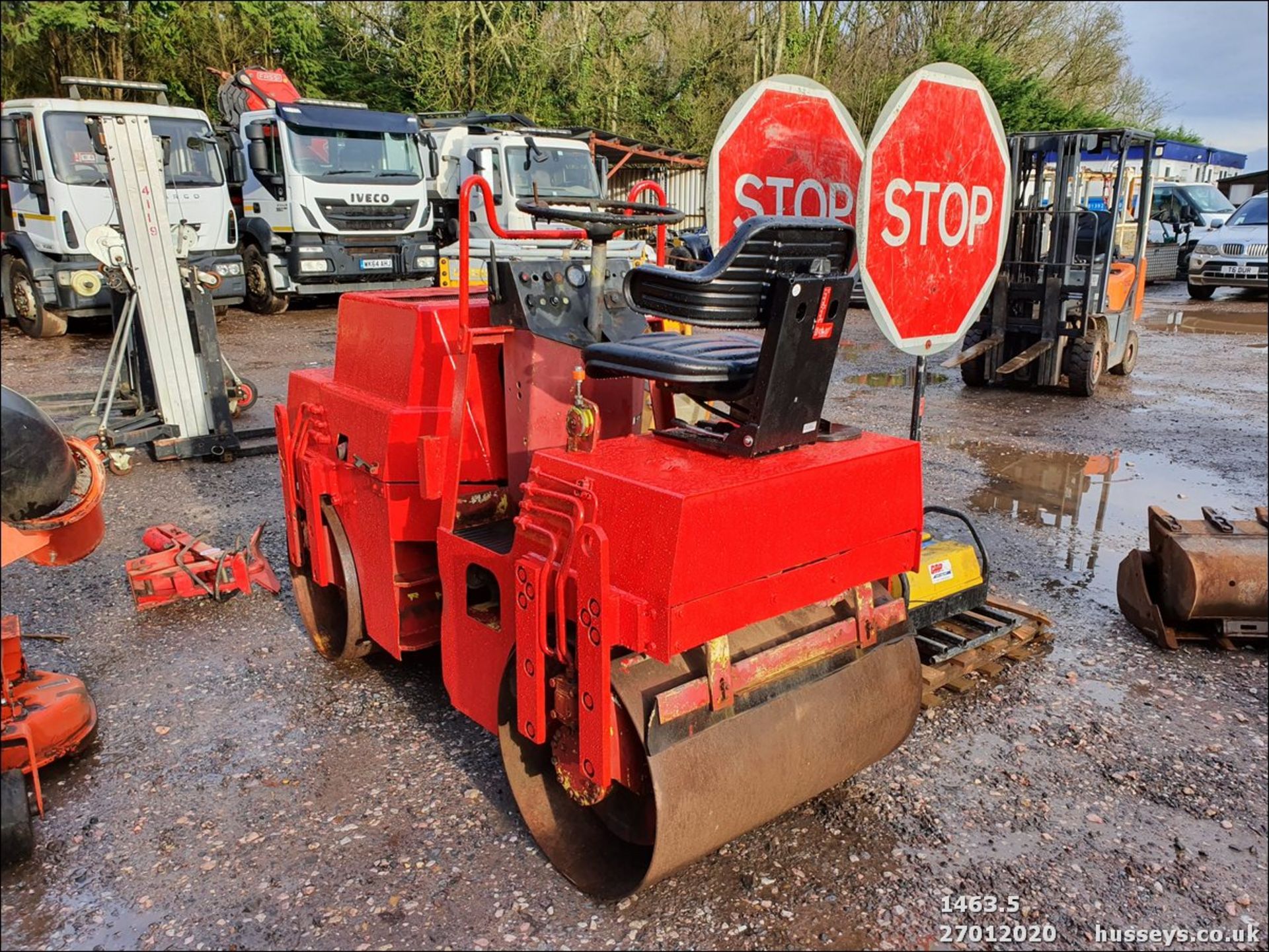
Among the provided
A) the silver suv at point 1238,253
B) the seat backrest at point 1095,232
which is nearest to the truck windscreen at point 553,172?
the seat backrest at point 1095,232

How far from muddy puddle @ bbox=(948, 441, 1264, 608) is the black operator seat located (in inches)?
122

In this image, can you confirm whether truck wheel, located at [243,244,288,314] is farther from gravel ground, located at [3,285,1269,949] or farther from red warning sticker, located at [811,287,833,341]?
red warning sticker, located at [811,287,833,341]

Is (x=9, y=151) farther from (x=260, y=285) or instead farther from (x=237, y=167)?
(x=260, y=285)

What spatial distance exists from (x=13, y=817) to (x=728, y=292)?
253 centimetres

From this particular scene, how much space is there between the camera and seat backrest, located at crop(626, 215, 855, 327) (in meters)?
2.27

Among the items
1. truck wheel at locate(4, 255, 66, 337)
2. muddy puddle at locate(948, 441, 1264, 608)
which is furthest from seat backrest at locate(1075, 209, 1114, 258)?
truck wheel at locate(4, 255, 66, 337)

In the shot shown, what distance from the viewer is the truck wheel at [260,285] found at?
14.5 metres

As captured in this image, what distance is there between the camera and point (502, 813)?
3102mm

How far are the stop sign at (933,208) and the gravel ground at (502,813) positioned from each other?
1546 millimetres

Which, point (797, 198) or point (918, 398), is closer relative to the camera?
point (797, 198)

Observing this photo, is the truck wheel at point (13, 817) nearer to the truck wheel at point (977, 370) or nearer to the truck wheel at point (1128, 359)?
the truck wheel at point (977, 370)

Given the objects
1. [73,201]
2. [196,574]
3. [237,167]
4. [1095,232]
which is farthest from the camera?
[237,167]

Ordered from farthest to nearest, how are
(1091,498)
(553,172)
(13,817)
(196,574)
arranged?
(553,172) < (1091,498) < (196,574) < (13,817)
